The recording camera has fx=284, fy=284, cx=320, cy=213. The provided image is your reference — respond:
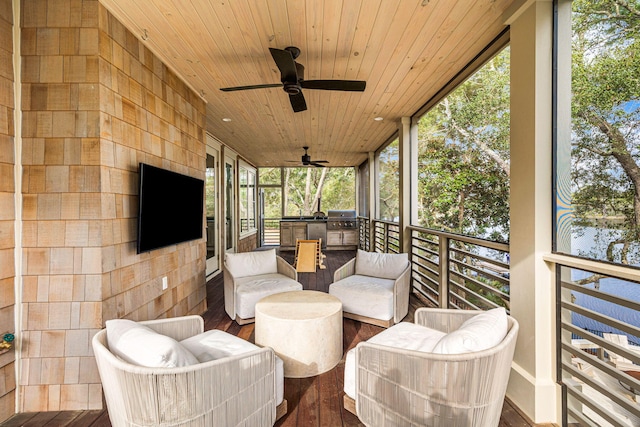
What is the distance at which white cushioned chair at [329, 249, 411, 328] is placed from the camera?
2.90 m

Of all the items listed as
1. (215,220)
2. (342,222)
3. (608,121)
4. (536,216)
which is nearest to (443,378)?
(536,216)

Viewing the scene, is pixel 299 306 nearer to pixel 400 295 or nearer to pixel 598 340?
pixel 400 295

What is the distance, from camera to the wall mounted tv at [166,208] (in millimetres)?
2168

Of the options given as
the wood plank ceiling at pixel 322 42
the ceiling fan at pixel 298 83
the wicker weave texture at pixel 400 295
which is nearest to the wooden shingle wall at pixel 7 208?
the wood plank ceiling at pixel 322 42

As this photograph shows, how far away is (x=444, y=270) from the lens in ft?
10.0

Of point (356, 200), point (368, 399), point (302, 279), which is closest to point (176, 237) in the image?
point (368, 399)

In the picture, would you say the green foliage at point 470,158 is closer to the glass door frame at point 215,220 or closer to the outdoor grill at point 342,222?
the glass door frame at point 215,220

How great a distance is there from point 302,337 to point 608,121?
7.12ft

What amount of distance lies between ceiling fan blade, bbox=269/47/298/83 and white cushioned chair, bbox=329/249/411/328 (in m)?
2.11

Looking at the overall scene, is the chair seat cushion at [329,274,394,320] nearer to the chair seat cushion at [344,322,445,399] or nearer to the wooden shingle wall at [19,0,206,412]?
the chair seat cushion at [344,322,445,399]

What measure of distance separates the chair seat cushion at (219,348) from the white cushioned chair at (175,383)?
0.06 meters

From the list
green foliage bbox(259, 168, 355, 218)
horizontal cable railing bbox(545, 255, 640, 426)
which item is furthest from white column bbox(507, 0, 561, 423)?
green foliage bbox(259, 168, 355, 218)

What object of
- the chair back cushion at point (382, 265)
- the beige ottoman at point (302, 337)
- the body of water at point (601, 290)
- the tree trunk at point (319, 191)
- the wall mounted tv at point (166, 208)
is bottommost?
the beige ottoman at point (302, 337)

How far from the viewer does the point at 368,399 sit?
1.49 m
